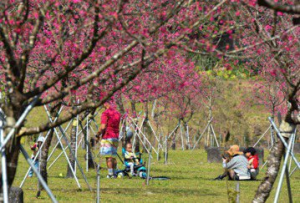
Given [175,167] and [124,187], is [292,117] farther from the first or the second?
[175,167]

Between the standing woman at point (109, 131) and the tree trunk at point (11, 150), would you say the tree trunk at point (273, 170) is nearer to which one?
the tree trunk at point (11, 150)

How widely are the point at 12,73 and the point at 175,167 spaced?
55.7ft

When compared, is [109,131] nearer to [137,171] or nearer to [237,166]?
[137,171]

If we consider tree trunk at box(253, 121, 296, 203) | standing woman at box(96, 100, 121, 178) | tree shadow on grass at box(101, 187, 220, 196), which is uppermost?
standing woman at box(96, 100, 121, 178)

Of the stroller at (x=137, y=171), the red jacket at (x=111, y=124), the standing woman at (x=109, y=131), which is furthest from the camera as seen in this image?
the stroller at (x=137, y=171)

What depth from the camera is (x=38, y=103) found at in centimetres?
803

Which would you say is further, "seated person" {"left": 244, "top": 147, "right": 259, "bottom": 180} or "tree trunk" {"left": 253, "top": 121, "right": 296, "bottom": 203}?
"seated person" {"left": 244, "top": 147, "right": 259, "bottom": 180}

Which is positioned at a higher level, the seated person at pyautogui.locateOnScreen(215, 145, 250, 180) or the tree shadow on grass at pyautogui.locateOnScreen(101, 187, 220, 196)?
the seated person at pyautogui.locateOnScreen(215, 145, 250, 180)

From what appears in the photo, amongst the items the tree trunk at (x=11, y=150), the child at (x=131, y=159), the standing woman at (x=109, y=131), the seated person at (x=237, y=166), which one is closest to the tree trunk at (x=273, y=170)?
the tree trunk at (x=11, y=150)

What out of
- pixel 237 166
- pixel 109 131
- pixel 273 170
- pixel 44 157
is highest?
pixel 109 131

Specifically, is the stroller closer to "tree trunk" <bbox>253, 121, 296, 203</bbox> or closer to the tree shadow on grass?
the tree shadow on grass

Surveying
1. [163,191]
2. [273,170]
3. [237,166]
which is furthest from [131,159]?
[273,170]

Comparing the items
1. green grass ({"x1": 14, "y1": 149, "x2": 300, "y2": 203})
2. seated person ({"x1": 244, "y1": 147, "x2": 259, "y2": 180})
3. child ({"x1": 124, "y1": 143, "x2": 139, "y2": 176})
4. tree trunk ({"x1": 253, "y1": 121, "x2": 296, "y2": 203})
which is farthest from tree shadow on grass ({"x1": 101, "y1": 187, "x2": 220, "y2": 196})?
tree trunk ({"x1": 253, "y1": 121, "x2": 296, "y2": 203})

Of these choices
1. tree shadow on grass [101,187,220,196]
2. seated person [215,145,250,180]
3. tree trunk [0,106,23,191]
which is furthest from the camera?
seated person [215,145,250,180]
